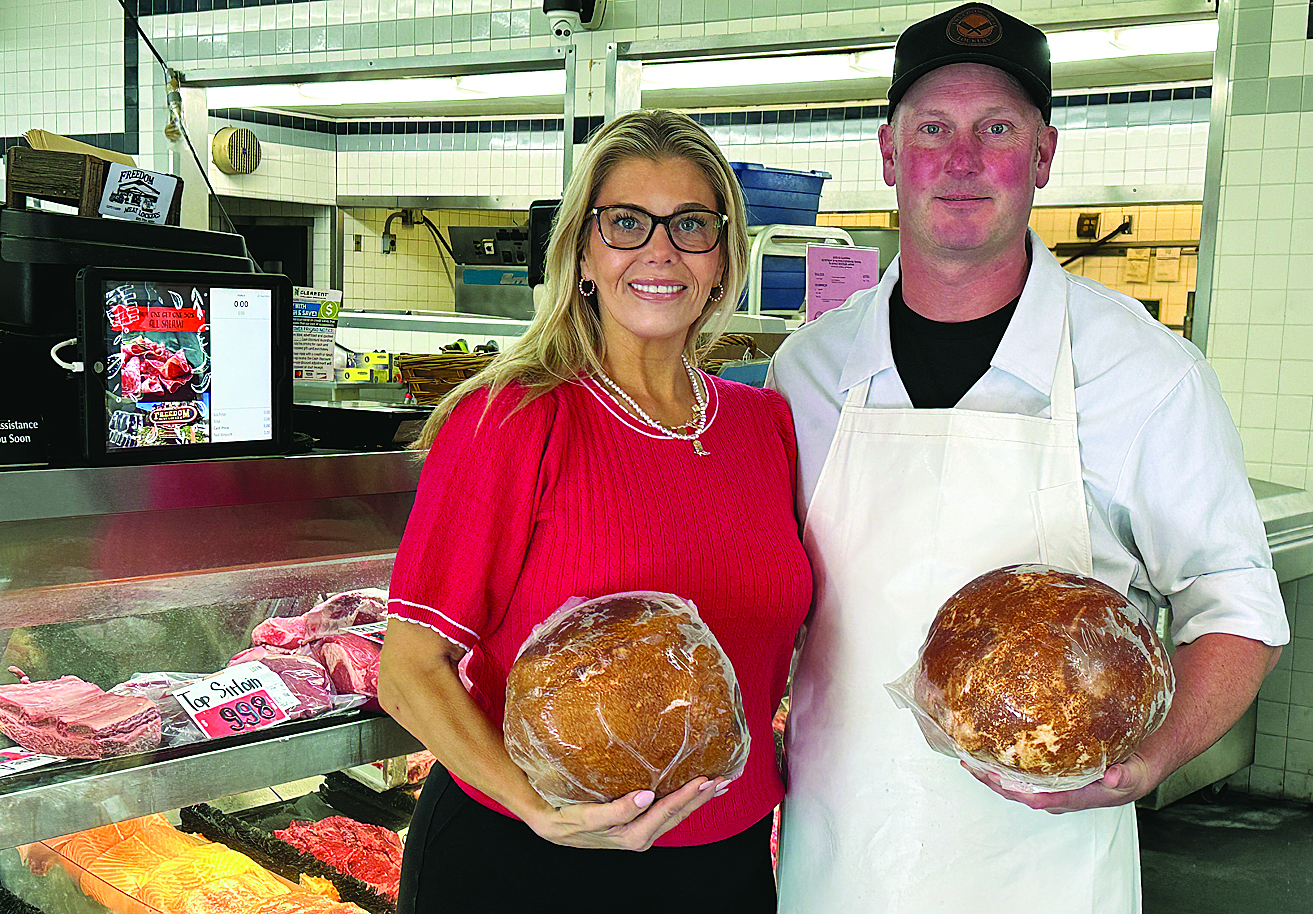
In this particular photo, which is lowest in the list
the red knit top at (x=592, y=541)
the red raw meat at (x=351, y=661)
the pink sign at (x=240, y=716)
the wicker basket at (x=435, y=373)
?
the pink sign at (x=240, y=716)

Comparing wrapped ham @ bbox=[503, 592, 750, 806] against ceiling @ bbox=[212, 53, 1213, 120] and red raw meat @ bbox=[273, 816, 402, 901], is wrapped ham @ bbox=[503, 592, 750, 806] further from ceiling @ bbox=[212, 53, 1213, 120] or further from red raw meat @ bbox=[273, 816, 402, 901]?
ceiling @ bbox=[212, 53, 1213, 120]

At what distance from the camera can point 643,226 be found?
63.9 inches

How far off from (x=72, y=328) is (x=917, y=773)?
5.01 ft

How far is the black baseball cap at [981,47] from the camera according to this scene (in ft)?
5.28

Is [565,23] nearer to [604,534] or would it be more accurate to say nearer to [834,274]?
[834,274]

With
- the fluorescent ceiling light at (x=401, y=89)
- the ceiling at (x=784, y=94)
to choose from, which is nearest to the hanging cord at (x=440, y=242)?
the ceiling at (x=784, y=94)

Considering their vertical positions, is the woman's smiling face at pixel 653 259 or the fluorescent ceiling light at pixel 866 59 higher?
the fluorescent ceiling light at pixel 866 59

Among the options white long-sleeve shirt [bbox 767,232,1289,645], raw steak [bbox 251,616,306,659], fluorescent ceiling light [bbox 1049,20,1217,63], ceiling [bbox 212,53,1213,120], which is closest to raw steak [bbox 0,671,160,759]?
raw steak [bbox 251,616,306,659]

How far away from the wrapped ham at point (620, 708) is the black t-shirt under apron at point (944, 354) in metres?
0.63

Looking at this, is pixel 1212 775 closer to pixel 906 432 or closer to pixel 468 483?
pixel 906 432

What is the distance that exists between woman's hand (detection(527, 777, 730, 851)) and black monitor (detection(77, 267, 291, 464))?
0.99 meters

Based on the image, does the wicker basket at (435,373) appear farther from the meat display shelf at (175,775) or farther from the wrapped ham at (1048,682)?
the wrapped ham at (1048,682)

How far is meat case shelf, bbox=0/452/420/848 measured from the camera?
1.50 m

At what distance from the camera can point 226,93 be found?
6.48 m
